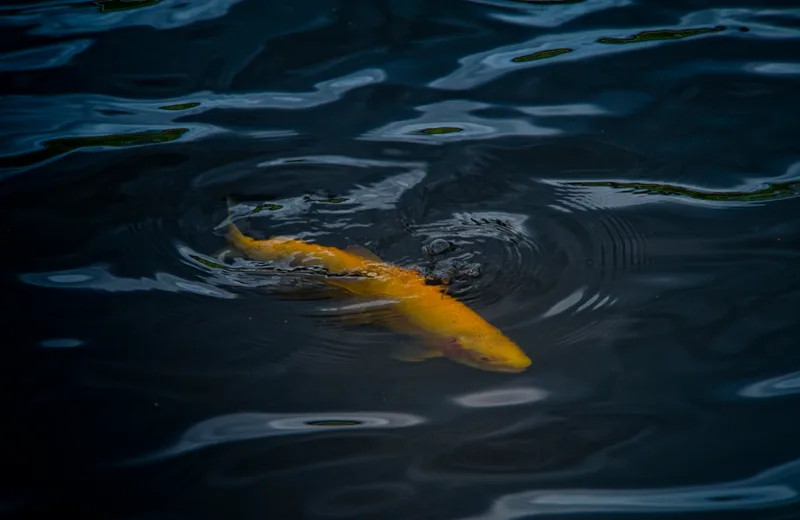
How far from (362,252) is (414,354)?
832mm

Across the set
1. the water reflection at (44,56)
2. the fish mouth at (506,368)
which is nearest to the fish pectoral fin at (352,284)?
the fish mouth at (506,368)

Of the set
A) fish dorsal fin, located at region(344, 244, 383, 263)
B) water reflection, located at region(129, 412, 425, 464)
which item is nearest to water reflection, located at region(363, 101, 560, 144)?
fish dorsal fin, located at region(344, 244, 383, 263)

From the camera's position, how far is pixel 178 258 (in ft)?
12.7

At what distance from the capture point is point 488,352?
10.2 feet

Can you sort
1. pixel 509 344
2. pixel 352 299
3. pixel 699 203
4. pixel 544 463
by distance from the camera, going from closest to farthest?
pixel 544 463, pixel 509 344, pixel 352 299, pixel 699 203

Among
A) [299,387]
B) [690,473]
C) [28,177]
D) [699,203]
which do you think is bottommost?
[690,473]

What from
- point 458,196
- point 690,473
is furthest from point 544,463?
point 458,196

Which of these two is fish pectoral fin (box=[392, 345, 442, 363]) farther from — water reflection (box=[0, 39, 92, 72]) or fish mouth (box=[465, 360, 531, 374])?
water reflection (box=[0, 39, 92, 72])

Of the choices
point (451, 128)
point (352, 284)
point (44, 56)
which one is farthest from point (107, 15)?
point (352, 284)

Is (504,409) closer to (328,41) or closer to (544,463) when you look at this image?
(544,463)

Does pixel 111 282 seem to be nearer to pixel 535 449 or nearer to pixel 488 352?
pixel 488 352

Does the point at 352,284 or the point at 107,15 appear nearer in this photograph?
the point at 352,284

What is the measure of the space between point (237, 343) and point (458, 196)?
1.62 m

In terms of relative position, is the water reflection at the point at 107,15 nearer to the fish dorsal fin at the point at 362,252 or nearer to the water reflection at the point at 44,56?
the water reflection at the point at 44,56
